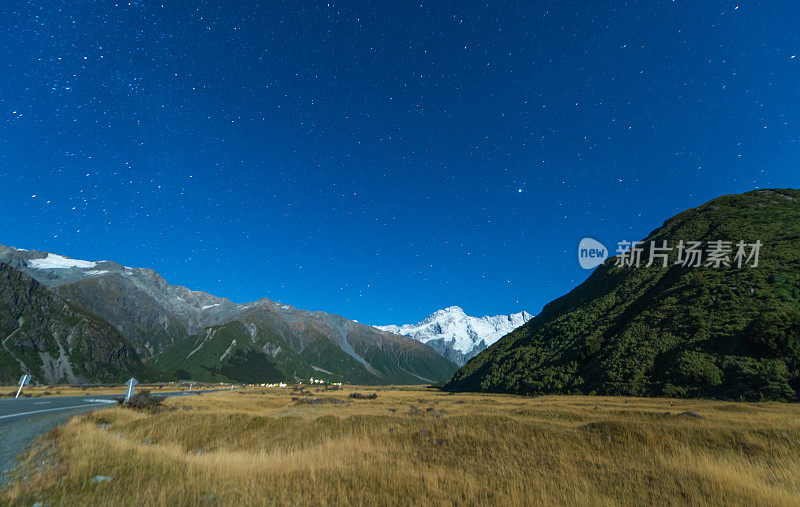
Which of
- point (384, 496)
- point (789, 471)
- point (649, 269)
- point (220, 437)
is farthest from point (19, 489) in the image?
point (649, 269)

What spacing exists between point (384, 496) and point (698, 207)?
100 meters

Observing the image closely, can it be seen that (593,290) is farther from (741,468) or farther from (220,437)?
(220,437)

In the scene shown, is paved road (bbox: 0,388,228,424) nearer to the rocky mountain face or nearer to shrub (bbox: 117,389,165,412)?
shrub (bbox: 117,389,165,412)

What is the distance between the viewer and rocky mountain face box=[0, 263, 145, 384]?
167750 millimetres

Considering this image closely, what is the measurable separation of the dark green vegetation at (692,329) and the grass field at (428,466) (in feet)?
73.5

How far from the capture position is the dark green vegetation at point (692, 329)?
105 feet

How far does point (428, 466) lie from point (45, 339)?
264656 millimetres

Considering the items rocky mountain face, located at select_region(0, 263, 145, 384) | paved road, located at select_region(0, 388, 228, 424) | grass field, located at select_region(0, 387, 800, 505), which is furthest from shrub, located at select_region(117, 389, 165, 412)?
rocky mountain face, located at select_region(0, 263, 145, 384)

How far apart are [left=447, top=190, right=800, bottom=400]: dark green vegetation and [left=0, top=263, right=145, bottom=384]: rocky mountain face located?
226 meters

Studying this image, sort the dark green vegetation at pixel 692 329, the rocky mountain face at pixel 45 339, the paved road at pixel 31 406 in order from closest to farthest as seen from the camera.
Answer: the paved road at pixel 31 406 < the dark green vegetation at pixel 692 329 < the rocky mountain face at pixel 45 339

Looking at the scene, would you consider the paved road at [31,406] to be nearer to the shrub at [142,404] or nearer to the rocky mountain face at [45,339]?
the shrub at [142,404]

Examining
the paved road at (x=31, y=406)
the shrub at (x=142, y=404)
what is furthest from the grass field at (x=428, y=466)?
the paved road at (x=31, y=406)

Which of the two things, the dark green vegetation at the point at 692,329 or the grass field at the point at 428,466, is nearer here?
the grass field at the point at 428,466

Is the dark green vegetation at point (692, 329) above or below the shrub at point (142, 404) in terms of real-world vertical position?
above
